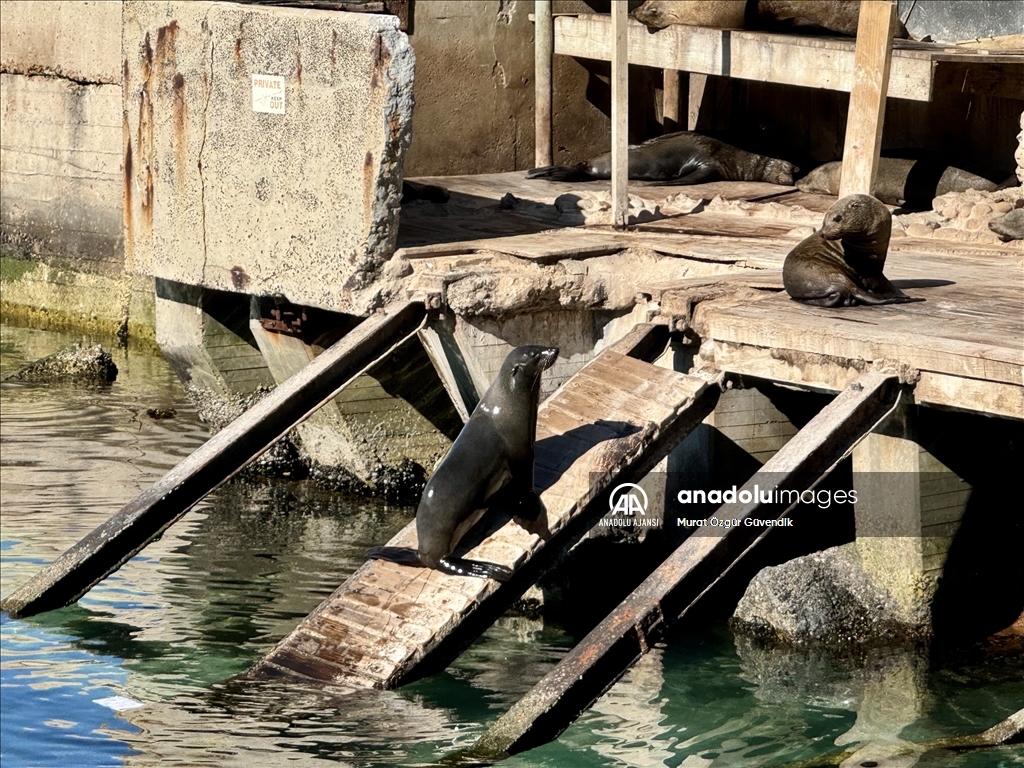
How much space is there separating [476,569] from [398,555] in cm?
45

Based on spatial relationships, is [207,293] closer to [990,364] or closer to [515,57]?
[515,57]

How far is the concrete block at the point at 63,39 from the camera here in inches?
521

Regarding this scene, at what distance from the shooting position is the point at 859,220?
26.0 feet

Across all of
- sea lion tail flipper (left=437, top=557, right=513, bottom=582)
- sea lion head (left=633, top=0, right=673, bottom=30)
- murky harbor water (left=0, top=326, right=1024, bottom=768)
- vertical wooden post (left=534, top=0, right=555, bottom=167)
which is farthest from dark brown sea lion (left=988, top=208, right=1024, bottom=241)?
sea lion tail flipper (left=437, top=557, right=513, bottom=582)

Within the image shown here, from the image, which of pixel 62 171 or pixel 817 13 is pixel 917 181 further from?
pixel 62 171

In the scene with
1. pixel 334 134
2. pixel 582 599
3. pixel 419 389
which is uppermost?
pixel 334 134

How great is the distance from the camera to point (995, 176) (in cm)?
1070

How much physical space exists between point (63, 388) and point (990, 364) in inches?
281

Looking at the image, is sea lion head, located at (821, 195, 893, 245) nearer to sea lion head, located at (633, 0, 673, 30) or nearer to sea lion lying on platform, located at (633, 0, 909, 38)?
sea lion lying on platform, located at (633, 0, 909, 38)

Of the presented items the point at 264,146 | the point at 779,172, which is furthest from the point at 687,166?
the point at 264,146

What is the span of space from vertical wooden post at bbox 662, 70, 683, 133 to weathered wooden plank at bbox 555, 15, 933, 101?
3.59 ft

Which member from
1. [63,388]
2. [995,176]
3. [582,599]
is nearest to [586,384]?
[582,599]

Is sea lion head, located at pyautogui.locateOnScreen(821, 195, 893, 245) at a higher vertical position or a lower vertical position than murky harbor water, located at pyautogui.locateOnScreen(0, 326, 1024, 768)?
higher

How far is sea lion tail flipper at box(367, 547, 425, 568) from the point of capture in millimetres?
7173
